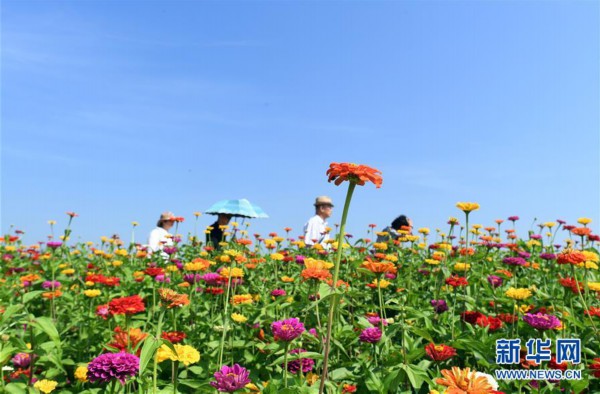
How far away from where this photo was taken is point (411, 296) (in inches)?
123

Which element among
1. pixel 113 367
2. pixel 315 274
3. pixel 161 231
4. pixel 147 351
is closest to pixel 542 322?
pixel 315 274

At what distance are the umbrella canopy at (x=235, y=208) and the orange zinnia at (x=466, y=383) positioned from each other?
591 cm

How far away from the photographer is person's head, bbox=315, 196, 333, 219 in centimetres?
657

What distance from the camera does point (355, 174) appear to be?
1504 millimetres

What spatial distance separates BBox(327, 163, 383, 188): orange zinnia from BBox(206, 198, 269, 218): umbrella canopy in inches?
216

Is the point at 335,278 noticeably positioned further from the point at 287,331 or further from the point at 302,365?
the point at 302,365

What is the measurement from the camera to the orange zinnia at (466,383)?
43.0 inches

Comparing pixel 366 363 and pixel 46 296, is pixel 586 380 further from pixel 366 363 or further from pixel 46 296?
pixel 46 296

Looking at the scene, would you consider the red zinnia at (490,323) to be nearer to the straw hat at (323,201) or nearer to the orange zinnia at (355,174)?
the orange zinnia at (355,174)

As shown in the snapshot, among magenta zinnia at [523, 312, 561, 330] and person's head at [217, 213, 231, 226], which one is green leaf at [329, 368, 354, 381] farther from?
person's head at [217, 213, 231, 226]

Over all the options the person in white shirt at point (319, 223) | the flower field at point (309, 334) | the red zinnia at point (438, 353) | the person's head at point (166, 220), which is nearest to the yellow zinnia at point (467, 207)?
the flower field at point (309, 334)

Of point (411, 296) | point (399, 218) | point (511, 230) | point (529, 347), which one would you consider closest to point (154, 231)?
point (399, 218)

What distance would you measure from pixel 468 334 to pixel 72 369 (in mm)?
2317

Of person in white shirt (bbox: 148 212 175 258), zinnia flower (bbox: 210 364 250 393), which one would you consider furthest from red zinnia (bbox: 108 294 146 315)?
person in white shirt (bbox: 148 212 175 258)
